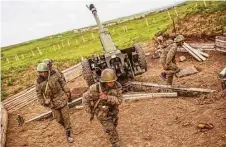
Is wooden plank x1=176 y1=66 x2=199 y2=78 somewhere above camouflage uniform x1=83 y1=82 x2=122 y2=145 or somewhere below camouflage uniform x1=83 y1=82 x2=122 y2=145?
below

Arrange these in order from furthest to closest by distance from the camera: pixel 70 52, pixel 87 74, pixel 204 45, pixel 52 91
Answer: pixel 70 52 → pixel 204 45 → pixel 87 74 → pixel 52 91

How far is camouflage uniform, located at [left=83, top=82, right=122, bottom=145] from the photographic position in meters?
6.86

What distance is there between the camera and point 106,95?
266 inches

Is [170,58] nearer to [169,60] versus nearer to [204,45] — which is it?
[169,60]

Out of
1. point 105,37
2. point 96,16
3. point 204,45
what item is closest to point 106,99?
point 105,37

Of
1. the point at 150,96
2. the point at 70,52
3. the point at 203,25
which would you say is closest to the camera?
the point at 150,96

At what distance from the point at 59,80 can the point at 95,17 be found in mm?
6359

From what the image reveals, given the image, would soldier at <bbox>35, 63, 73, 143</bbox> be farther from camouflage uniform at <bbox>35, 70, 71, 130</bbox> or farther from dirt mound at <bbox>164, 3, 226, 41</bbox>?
dirt mound at <bbox>164, 3, 226, 41</bbox>

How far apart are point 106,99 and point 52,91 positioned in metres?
2.12

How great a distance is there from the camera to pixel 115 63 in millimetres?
11977

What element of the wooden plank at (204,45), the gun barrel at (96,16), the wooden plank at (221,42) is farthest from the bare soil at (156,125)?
the gun barrel at (96,16)

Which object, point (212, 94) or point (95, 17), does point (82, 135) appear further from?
point (95, 17)

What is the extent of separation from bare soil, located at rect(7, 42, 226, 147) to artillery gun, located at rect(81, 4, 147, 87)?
1.39 m

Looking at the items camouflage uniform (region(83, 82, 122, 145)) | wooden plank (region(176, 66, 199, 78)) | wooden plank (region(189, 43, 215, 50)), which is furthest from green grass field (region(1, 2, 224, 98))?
camouflage uniform (region(83, 82, 122, 145))
